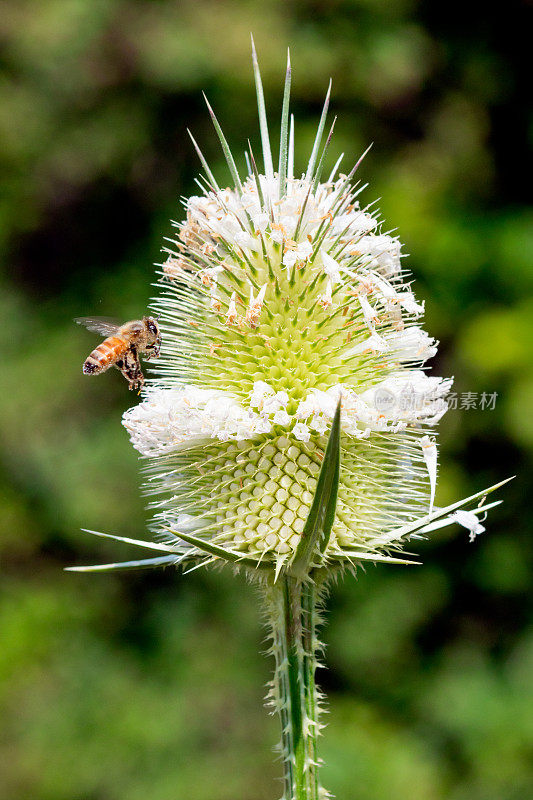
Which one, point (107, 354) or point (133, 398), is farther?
point (133, 398)

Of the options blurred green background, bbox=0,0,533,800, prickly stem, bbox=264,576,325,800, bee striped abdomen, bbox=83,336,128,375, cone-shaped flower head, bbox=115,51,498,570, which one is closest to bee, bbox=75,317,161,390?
bee striped abdomen, bbox=83,336,128,375

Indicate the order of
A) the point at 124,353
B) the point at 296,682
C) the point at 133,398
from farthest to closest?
the point at 133,398 → the point at 124,353 → the point at 296,682

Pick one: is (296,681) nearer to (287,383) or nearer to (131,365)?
(287,383)

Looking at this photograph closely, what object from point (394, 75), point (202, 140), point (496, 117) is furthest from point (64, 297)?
point (496, 117)

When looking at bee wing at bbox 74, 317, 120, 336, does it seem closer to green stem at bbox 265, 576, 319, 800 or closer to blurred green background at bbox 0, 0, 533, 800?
green stem at bbox 265, 576, 319, 800

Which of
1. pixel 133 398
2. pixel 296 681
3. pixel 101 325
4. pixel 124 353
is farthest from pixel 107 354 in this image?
pixel 133 398

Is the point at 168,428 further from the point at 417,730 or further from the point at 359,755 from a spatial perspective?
the point at 417,730

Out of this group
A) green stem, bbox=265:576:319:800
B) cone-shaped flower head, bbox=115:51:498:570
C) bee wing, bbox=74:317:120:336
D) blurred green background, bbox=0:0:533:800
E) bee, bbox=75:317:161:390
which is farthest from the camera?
blurred green background, bbox=0:0:533:800

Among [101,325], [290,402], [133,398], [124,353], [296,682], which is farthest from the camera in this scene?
[133,398]
